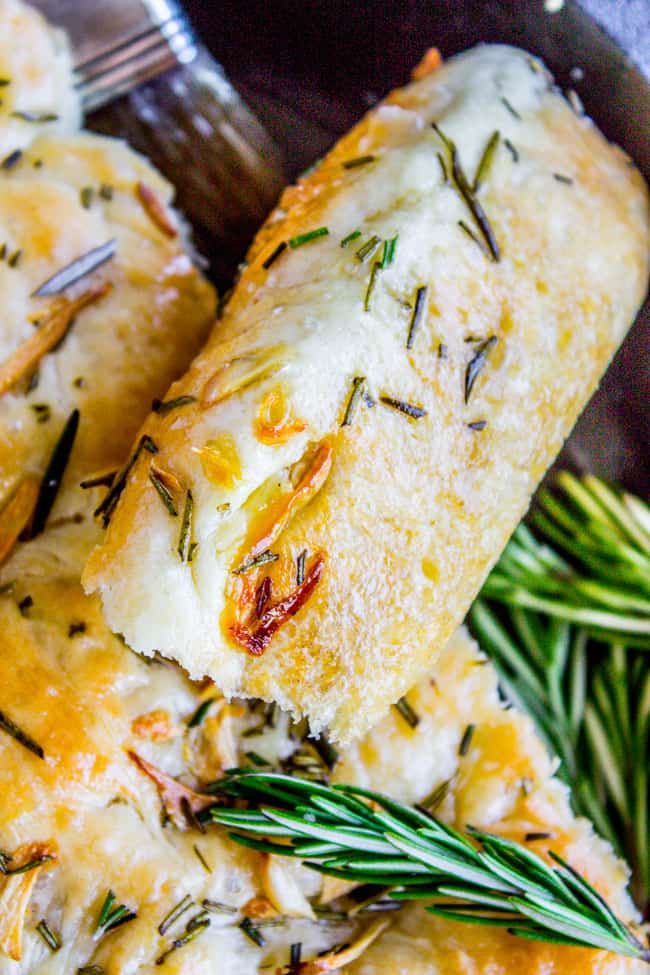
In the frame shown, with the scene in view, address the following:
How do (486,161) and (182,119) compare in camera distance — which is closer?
(486,161)

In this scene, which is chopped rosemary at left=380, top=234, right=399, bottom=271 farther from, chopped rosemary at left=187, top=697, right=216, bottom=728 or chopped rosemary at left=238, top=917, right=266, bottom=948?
chopped rosemary at left=238, top=917, right=266, bottom=948

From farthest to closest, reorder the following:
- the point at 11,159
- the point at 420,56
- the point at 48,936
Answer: the point at 420,56 → the point at 11,159 → the point at 48,936

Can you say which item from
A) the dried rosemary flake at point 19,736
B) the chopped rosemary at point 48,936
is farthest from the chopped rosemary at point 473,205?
the chopped rosemary at point 48,936

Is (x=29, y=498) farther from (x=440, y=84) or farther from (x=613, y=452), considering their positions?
(x=613, y=452)

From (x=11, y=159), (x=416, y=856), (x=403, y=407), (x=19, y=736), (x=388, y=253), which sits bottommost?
(x=416, y=856)

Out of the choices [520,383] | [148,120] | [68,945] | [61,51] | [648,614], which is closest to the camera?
[68,945]

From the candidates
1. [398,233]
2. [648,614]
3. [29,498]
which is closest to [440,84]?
[398,233]

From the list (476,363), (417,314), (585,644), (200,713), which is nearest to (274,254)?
(417,314)

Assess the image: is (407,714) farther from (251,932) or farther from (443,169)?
(443,169)
